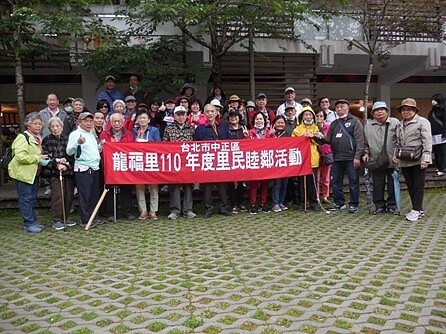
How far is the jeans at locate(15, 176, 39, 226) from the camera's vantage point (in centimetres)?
721

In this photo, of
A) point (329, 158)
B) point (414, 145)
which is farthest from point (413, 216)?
point (329, 158)

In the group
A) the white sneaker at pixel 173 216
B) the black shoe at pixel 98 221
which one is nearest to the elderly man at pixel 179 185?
the white sneaker at pixel 173 216

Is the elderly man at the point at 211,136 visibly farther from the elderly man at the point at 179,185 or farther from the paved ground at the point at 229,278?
the paved ground at the point at 229,278

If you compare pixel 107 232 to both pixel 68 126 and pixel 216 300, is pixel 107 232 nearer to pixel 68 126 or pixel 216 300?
pixel 68 126

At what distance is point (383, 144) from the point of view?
792 centimetres

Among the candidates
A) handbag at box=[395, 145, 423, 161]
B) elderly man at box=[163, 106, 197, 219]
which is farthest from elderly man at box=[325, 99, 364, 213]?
elderly man at box=[163, 106, 197, 219]

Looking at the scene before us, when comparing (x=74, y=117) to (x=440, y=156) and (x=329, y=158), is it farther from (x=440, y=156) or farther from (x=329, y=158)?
(x=440, y=156)

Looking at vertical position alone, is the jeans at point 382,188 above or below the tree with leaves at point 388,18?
below

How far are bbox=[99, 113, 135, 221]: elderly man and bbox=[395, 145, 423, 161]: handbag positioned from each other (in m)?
4.45

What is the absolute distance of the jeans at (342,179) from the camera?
827 centimetres

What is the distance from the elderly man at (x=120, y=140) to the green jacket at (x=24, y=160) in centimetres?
115

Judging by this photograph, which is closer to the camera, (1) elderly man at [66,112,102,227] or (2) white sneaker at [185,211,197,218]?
(1) elderly man at [66,112,102,227]

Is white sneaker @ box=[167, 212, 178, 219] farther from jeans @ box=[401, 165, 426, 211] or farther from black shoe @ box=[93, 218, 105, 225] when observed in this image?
jeans @ box=[401, 165, 426, 211]

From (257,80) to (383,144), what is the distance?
624cm
